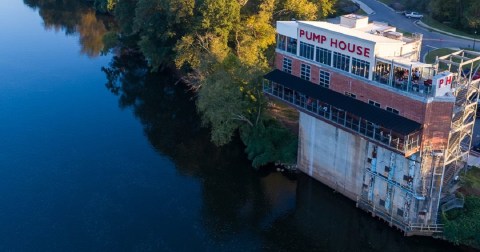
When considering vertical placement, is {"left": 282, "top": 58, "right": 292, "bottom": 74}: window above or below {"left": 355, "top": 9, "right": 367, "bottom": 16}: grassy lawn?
above

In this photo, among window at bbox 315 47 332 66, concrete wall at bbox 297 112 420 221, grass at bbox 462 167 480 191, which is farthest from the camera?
window at bbox 315 47 332 66

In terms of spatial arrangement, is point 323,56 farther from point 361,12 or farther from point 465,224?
point 361,12

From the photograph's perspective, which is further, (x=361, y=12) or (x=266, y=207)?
(x=361, y=12)

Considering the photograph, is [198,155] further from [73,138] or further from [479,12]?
[479,12]

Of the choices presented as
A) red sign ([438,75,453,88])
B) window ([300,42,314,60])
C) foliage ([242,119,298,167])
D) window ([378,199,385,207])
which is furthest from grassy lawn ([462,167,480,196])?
window ([300,42,314,60])

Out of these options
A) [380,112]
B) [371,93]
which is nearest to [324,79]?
[371,93]

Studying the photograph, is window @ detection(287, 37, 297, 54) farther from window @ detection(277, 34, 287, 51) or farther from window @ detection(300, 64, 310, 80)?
window @ detection(300, 64, 310, 80)
